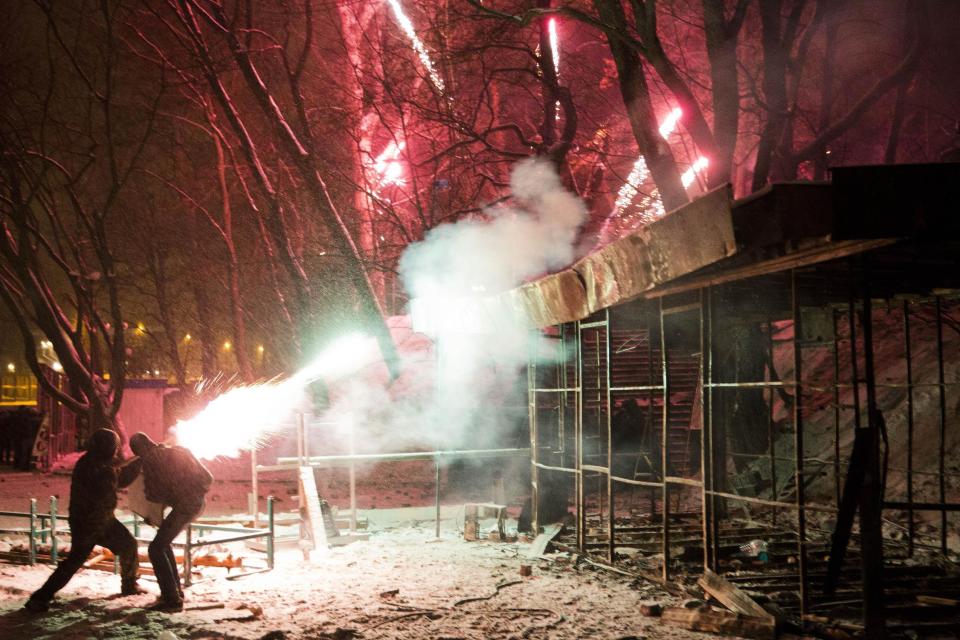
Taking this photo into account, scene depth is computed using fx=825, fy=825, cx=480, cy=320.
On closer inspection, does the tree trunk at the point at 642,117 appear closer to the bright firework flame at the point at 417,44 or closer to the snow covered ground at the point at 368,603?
the snow covered ground at the point at 368,603

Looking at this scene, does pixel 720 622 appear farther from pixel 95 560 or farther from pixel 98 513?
pixel 95 560

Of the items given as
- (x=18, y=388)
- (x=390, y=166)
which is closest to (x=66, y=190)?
(x=390, y=166)

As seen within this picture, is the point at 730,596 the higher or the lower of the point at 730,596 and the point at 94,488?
the lower

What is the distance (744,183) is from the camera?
1856 cm

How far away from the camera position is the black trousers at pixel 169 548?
28.3 feet

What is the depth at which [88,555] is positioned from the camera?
8.84m

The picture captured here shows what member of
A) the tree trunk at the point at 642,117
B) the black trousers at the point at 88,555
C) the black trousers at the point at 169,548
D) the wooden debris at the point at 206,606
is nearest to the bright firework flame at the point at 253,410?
the black trousers at the point at 169,548

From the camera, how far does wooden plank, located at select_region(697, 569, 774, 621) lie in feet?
24.8

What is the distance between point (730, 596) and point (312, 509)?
6297mm

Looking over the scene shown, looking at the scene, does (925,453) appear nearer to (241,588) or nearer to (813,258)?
(813,258)

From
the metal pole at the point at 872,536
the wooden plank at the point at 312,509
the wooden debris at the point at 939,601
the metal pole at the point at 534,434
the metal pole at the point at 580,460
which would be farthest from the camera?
the metal pole at the point at 534,434

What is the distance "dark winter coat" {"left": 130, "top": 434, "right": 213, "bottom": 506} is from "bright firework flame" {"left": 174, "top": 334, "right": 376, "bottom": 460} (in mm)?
497

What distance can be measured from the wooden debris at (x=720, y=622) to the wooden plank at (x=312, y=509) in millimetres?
5622

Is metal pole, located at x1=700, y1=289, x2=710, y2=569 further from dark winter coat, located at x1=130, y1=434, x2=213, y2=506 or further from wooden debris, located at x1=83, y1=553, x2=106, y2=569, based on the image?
wooden debris, located at x1=83, y1=553, x2=106, y2=569
